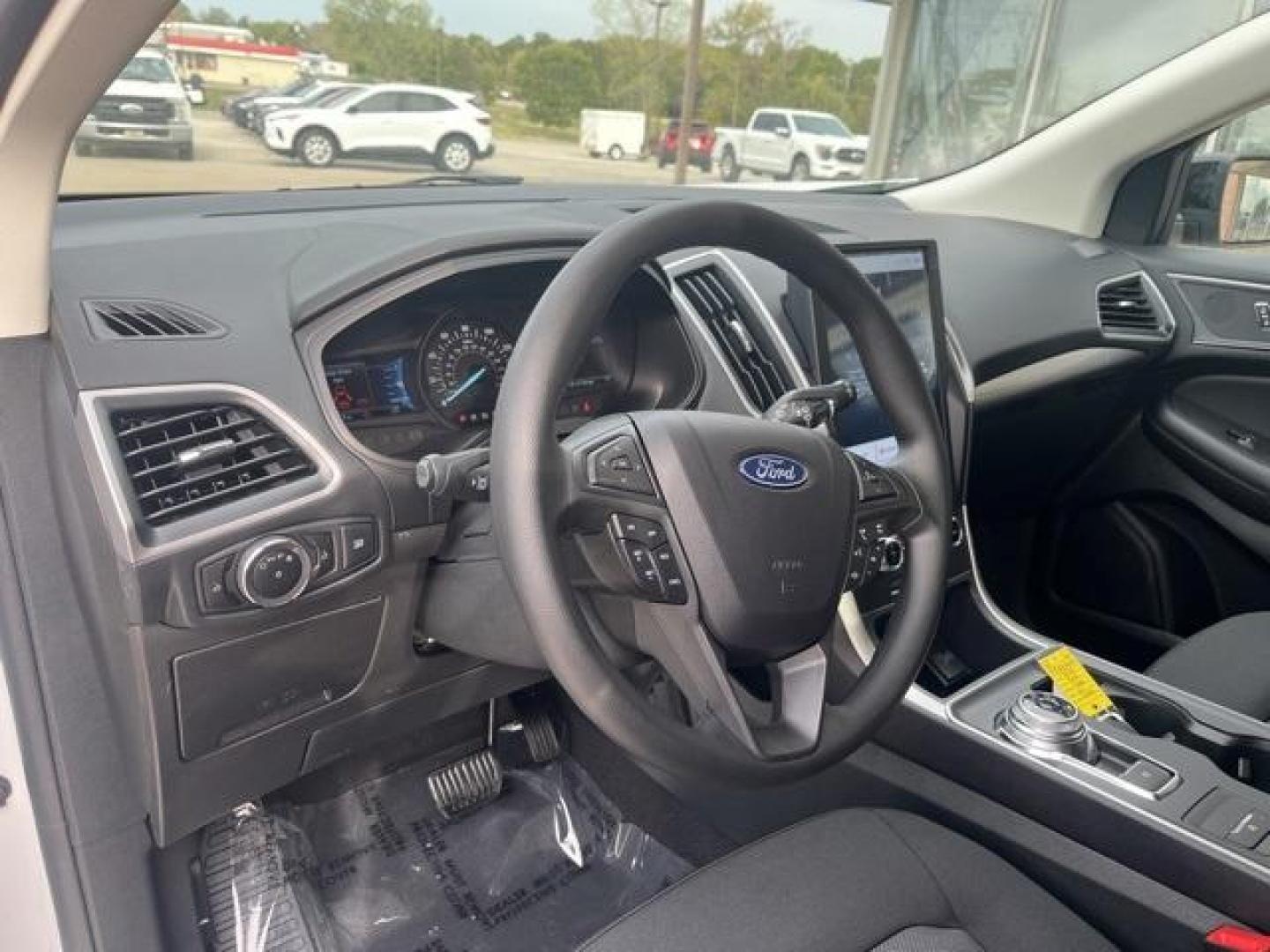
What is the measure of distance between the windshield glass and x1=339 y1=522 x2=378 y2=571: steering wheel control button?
50 centimetres

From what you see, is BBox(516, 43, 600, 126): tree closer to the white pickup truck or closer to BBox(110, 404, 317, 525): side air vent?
the white pickup truck

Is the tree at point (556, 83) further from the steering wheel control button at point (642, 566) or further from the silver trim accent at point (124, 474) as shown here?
the steering wheel control button at point (642, 566)

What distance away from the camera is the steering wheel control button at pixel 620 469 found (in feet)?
3.25

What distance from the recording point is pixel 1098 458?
2.71 metres

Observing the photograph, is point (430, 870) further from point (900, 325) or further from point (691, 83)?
point (691, 83)

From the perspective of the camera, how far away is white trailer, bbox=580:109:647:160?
2723 millimetres

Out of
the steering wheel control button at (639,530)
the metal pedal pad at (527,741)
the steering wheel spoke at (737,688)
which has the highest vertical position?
the steering wheel control button at (639,530)

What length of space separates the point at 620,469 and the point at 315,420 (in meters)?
0.45

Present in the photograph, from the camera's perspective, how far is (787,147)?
14.7ft

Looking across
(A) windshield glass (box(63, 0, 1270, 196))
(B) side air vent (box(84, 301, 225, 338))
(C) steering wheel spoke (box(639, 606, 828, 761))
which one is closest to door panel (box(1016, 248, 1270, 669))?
(A) windshield glass (box(63, 0, 1270, 196))

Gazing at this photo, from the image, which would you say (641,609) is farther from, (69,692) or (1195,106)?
(1195,106)

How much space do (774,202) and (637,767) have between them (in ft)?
4.39

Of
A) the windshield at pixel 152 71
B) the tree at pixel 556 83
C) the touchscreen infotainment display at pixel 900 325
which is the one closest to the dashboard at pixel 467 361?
the touchscreen infotainment display at pixel 900 325

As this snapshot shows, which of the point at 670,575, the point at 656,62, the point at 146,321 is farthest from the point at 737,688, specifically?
the point at 656,62
